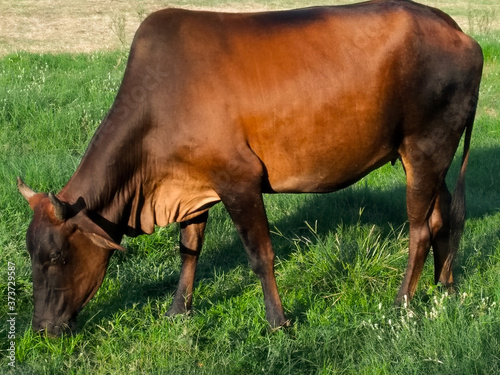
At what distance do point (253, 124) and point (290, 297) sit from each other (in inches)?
52.0

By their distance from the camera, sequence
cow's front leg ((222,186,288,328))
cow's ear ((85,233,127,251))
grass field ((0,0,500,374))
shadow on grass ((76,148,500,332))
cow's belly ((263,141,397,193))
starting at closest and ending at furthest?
A: 1. grass field ((0,0,500,374))
2. cow's ear ((85,233,127,251))
3. cow's front leg ((222,186,288,328))
4. cow's belly ((263,141,397,193))
5. shadow on grass ((76,148,500,332))

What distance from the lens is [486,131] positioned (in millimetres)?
9469

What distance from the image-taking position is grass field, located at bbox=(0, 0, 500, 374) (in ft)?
13.9

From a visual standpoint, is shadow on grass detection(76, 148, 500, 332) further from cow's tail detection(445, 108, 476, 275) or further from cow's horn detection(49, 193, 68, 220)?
cow's horn detection(49, 193, 68, 220)

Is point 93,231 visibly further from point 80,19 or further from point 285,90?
point 80,19

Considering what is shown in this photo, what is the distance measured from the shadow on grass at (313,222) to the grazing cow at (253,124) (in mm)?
401

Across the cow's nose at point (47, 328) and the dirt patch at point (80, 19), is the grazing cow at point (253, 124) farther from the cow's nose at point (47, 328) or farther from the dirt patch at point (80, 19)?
the dirt patch at point (80, 19)

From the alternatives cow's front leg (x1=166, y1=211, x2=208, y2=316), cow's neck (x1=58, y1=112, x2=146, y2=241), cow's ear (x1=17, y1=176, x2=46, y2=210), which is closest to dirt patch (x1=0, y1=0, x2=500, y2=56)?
cow's front leg (x1=166, y1=211, x2=208, y2=316)

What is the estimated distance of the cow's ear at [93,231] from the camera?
446 cm

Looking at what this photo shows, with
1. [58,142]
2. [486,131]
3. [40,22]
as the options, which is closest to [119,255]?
[58,142]

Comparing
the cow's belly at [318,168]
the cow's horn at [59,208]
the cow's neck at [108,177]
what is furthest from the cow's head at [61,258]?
the cow's belly at [318,168]

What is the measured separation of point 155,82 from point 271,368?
197 cm

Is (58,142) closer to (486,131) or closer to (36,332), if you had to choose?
(36,332)

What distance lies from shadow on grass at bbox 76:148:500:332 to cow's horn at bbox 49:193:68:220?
911 mm
